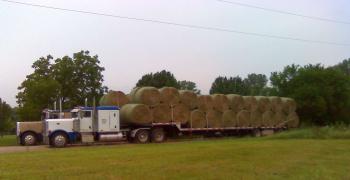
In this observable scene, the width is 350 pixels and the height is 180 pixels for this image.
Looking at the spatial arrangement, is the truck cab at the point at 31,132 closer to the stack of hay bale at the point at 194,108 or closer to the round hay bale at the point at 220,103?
the stack of hay bale at the point at 194,108

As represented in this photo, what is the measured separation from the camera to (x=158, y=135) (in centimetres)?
3684

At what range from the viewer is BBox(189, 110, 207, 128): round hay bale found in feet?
126

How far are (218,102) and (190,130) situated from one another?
371cm

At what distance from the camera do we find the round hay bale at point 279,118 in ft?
148

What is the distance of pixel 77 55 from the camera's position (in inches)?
2041

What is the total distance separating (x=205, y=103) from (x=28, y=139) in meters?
12.4

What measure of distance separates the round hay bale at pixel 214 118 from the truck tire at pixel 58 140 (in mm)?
11027

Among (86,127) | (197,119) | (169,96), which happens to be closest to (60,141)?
(86,127)

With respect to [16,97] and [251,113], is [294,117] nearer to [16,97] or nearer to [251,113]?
[251,113]

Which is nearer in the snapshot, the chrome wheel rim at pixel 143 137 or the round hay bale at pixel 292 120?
Answer: the chrome wheel rim at pixel 143 137

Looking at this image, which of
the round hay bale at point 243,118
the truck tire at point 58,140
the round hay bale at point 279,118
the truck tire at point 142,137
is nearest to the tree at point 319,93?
the round hay bale at point 279,118

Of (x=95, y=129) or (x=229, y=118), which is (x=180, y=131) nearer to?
(x=229, y=118)

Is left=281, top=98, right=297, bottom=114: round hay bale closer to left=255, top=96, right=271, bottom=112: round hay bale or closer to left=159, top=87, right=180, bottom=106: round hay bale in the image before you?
left=255, top=96, right=271, bottom=112: round hay bale

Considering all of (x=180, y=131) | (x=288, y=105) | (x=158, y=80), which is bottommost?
(x=180, y=131)
